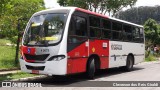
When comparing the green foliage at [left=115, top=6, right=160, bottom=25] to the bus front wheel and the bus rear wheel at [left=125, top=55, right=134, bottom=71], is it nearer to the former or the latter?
the bus rear wheel at [left=125, top=55, right=134, bottom=71]

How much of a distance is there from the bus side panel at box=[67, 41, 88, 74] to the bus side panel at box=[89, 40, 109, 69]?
0.57 meters

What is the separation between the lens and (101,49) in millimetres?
14305

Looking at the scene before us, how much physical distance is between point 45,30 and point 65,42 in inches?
40.5

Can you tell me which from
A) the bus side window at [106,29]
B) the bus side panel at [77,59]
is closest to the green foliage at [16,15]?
the bus side window at [106,29]

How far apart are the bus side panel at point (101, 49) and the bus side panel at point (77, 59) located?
57 cm

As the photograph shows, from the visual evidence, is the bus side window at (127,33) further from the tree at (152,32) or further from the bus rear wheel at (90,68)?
the tree at (152,32)

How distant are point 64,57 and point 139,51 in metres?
9.23

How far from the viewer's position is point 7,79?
486 inches

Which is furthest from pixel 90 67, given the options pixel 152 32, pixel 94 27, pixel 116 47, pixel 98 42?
pixel 152 32

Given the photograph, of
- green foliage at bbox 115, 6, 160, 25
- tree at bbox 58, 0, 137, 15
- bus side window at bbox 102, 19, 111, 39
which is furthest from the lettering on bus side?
green foliage at bbox 115, 6, 160, 25

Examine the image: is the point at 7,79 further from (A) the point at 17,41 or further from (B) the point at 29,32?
(A) the point at 17,41

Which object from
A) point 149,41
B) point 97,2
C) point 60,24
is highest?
point 97,2

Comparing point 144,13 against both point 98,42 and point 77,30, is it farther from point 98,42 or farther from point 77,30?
point 77,30

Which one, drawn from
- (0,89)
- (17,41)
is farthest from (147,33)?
(0,89)
